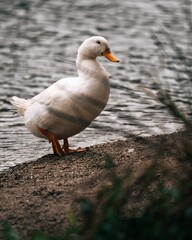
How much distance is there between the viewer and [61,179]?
5.98 metres

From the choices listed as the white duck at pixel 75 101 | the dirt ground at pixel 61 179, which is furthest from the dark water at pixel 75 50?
the dirt ground at pixel 61 179

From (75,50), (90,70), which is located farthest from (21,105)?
(75,50)

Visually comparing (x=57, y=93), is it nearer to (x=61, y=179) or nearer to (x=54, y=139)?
(x=54, y=139)

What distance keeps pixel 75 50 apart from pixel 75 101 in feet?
20.0

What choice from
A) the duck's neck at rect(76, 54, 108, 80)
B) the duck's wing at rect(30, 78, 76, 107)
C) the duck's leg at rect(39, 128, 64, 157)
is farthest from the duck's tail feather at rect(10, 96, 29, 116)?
the duck's neck at rect(76, 54, 108, 80)

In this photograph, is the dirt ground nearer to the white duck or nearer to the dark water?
the white duck

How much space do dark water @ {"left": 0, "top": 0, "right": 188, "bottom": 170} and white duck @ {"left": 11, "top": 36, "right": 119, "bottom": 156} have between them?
274 mm

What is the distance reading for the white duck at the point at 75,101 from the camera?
6.50 m

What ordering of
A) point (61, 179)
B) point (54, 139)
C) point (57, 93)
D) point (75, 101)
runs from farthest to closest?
point (54, 139), point (57, 93), point (75, 101), point (61, 179)

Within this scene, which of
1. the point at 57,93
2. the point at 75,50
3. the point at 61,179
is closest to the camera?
the point at 61,179

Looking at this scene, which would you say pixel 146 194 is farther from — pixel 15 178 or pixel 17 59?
pixel 17 59

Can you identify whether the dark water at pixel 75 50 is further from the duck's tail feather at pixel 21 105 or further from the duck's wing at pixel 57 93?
the duck's tail feather at pixel 21 105

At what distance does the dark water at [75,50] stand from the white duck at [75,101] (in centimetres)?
27

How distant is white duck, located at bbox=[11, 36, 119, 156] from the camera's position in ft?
21.3
